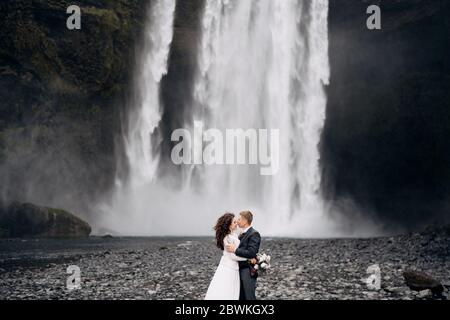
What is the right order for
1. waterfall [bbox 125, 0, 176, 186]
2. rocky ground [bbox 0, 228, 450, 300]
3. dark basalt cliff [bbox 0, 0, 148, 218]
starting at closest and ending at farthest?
rocky ground [bbox 0, 228, 450, 300] < dark basalt cliff [bbox 0, 0, 148, 218] < waterfall [bbox 125, 0, 176, 186]

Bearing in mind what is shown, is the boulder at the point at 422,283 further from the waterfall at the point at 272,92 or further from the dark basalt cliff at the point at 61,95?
the dark basalt cliff at the point at 61,95

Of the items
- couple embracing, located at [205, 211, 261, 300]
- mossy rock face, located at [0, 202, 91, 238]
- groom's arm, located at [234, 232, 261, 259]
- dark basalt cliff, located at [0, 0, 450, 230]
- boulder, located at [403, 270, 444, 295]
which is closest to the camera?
groom's arm, located at [234, 232, 261, 259]

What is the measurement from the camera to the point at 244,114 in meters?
44.4

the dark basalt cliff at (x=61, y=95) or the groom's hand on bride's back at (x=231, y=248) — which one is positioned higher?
the dark basalt cliff at (x=61, y=95)

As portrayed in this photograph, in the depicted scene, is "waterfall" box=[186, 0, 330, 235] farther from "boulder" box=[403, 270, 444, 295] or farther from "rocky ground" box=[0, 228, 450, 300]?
"boulder" box=[403, 270, 444, 295]

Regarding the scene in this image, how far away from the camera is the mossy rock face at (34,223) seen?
3559 centimetres

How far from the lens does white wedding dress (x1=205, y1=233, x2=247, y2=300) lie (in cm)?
739

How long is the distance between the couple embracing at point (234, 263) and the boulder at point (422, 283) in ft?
17.1

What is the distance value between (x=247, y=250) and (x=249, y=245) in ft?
0.27

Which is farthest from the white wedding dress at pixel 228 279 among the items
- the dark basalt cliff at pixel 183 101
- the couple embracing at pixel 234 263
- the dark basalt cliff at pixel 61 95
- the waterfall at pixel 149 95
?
the waterfall at pixel 149 95

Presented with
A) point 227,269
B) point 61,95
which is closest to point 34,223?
point 61,95

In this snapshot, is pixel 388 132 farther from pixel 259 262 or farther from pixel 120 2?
pixel 259 262

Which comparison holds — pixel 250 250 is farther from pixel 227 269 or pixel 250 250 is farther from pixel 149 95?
pixel 149 95

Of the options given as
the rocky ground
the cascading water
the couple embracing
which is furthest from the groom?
the cascading water
